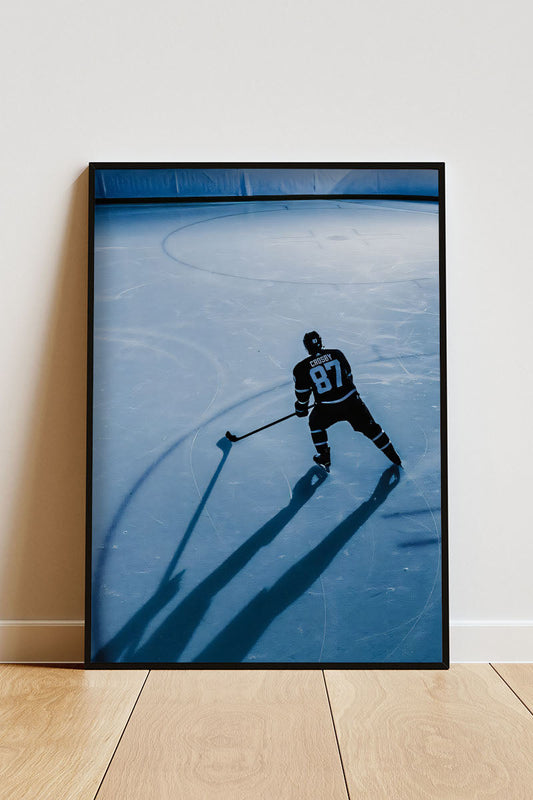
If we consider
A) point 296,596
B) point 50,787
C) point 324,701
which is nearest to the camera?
point 50,787

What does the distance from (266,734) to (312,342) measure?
950 millimetres

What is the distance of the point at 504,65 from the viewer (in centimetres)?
183

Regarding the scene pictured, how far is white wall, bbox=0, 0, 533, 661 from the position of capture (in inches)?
72.1

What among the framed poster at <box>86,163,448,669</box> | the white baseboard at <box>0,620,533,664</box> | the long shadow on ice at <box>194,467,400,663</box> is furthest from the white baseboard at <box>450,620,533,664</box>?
the long shadow on ice at <box>194,467,400,663</box>

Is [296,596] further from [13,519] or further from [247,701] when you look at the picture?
[13,519]

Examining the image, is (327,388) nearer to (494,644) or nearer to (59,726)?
(494,644)

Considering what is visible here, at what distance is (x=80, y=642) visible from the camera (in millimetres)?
1849

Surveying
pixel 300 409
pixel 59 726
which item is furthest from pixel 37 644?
pixel 300 409

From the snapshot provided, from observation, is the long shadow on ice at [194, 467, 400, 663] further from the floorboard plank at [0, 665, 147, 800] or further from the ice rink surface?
the floorboard plank at [0, 665, 147, 800]

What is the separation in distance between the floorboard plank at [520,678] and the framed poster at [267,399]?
18 centimetres

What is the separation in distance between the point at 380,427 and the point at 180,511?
0.58 m

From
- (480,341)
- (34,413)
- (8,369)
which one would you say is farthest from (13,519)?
(480,341)

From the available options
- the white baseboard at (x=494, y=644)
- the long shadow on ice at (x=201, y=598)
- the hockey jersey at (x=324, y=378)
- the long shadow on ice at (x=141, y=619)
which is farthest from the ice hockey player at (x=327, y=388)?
the white baseboard at (x=494, y=644)

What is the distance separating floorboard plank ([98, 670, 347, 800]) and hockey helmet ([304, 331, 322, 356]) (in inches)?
33.2
